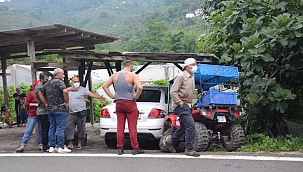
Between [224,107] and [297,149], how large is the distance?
1556 mm

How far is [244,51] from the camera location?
24.6 ft

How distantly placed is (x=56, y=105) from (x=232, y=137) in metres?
3.66

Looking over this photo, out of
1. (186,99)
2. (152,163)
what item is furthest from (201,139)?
(152,163)

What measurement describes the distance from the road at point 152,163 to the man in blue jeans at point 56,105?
767mm

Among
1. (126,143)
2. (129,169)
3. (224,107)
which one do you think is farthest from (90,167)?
(126,143)

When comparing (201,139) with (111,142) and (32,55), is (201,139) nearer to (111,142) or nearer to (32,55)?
(111,142)

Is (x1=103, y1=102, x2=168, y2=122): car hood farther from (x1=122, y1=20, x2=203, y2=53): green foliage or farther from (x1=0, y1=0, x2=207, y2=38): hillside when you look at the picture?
(x1=0, y1=0, x2=207, y2=38): hillside

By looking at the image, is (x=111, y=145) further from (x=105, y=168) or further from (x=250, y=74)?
(x=250, y=74)

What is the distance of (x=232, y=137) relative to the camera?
289 inches

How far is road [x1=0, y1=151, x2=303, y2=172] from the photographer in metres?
5.73

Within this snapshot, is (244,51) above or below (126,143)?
above

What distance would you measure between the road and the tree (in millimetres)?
1648

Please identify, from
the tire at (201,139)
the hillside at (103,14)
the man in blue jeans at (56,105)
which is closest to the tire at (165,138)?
the tire at (201,139)

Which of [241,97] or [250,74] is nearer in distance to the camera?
[250,74]
